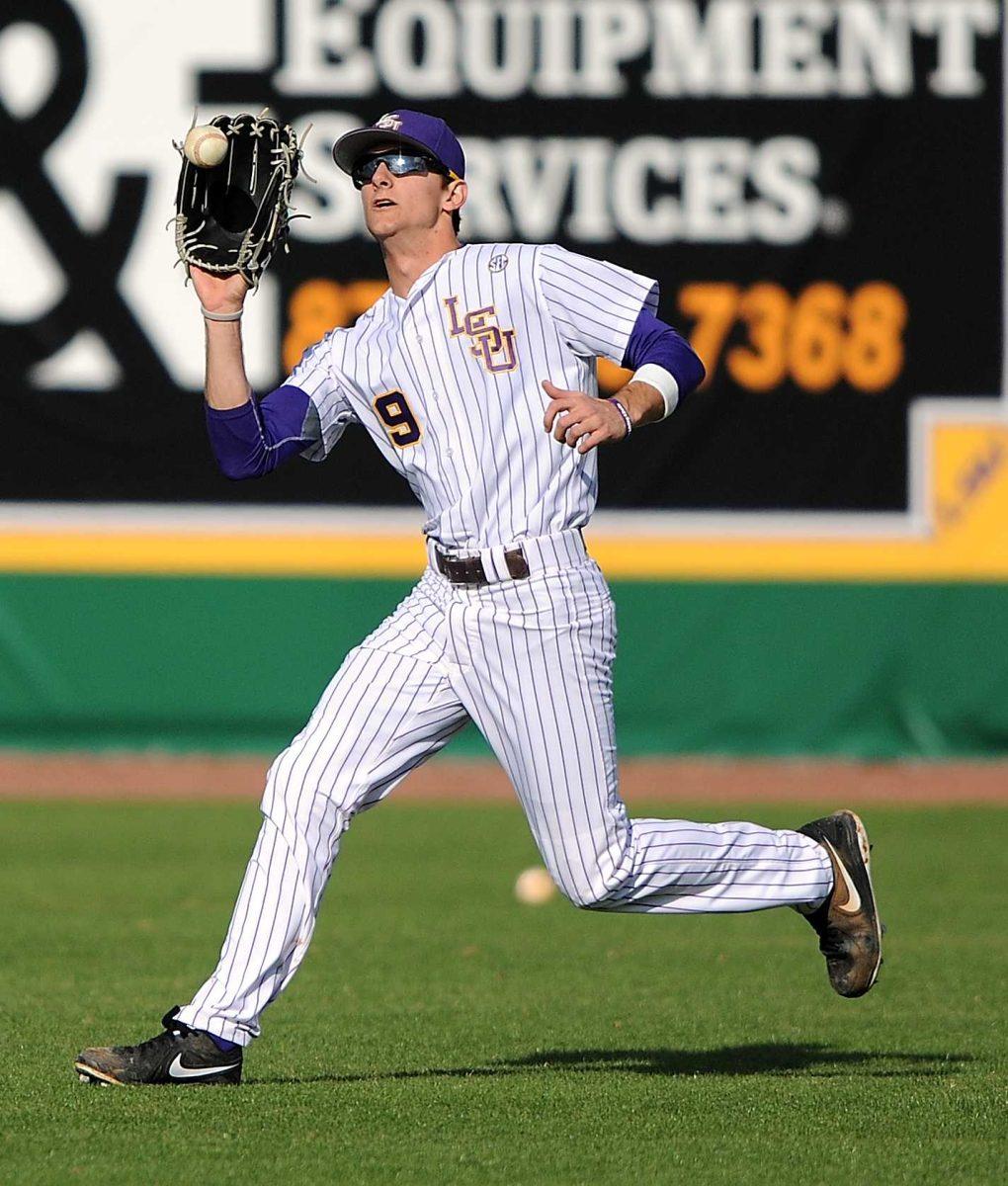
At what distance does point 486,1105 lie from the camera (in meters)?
4.12

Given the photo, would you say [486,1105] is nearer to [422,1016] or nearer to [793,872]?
[793,872]

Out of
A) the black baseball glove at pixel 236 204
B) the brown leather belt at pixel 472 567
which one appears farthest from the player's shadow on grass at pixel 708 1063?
the black baseball glove at pixel 236 204

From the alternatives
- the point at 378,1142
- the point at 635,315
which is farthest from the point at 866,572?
the point at 378,1142

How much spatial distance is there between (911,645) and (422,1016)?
6651 millimetres

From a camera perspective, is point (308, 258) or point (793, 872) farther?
point (308, 258)

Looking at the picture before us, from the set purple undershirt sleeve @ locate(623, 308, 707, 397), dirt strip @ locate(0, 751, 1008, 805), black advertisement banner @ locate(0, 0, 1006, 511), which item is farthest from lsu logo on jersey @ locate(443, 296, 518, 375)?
black advertisement banner @ locate(0, 0, 1006, 511)

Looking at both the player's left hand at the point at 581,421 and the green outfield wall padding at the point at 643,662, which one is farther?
the green outfield wall padding at the point at 643,662

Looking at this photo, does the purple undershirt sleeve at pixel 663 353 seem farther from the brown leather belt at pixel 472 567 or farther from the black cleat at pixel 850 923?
the black cleat at pixel 850 923

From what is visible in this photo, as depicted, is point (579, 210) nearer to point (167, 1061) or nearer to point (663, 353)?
point (663, 353)

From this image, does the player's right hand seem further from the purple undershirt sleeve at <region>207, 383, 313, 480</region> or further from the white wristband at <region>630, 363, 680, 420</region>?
the white wristband at <region>630, 363, 680, 420</region>

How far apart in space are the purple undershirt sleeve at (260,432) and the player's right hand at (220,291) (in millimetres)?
199

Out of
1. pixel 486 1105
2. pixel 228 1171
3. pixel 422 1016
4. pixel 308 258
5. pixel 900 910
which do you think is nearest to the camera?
pixel 228 1171

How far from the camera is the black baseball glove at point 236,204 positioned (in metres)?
4.38

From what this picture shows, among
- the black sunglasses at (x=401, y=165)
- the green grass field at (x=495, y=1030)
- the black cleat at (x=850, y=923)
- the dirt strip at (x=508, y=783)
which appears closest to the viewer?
the green grass field at (x=495, y=1030)
